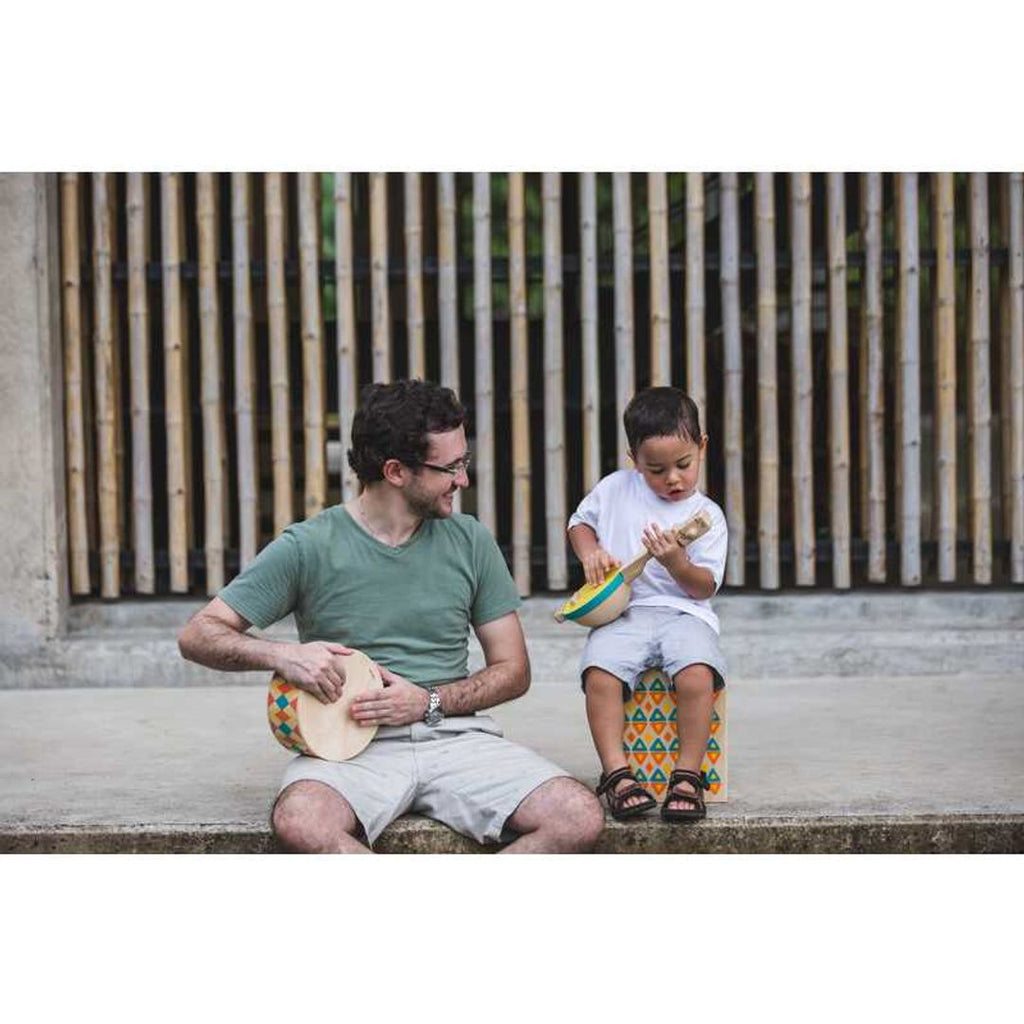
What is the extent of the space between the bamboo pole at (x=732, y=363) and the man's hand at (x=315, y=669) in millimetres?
3725

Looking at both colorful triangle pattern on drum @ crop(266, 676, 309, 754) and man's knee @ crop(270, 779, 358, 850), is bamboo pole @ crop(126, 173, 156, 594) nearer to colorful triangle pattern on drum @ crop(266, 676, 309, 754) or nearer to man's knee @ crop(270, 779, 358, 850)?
colorful triangle pattern on drum @ crop(266, 676, 309, 754)

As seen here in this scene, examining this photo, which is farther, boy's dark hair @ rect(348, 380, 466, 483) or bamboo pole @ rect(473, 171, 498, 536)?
bamboo pole @ rect(473, 171, 498, 536)

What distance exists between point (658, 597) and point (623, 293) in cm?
327

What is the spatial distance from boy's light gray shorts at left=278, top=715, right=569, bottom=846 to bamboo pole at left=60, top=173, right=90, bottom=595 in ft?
11.8

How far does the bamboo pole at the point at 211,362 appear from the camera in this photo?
7273mm

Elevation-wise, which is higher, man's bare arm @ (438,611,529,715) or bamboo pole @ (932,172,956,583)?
bamboo pole @ (932,172,956,583)

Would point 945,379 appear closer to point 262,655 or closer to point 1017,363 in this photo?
point 1017,363

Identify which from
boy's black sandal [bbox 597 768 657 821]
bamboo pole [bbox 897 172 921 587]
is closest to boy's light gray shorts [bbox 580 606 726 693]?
boy's black sandal [bbox 597 768 657 821]

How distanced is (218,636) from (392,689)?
46 cm

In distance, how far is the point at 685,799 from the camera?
13.5 feet

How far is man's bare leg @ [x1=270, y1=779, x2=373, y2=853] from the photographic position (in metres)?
3.75

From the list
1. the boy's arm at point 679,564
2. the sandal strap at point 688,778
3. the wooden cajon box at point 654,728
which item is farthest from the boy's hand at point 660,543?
the sandal strap at point 688,778

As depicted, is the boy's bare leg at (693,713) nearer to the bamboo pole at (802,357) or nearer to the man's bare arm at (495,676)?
the man's bare arm at (495,676)

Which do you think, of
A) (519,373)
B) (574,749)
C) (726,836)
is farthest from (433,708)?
(519,373)
